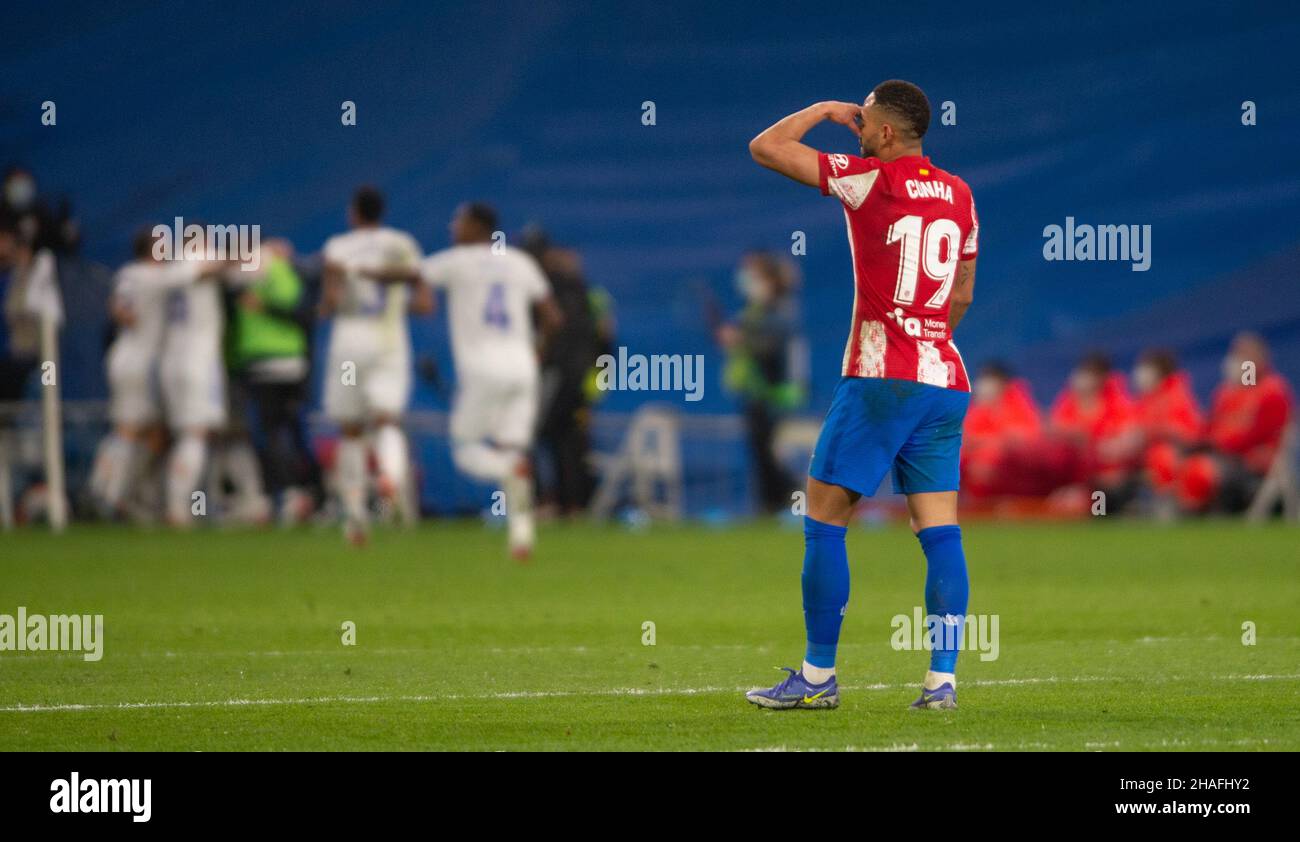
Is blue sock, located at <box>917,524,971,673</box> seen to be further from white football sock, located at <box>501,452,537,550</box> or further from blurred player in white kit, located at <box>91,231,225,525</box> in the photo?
blurred player in white kit, located at <box>91,231,225,525</box>

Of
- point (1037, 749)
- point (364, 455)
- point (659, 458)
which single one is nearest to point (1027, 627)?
point (1037, 749)

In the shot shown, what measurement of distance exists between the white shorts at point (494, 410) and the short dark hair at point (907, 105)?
9.08 meters

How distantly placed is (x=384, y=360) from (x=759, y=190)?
22.9ft

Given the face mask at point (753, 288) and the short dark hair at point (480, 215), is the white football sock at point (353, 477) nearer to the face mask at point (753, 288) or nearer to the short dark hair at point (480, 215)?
the short dark hair at point (480, 215)

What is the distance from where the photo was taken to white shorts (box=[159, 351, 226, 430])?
63.2 feet

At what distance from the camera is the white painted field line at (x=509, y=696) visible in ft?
23.1

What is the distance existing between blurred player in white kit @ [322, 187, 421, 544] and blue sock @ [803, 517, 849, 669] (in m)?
9.34

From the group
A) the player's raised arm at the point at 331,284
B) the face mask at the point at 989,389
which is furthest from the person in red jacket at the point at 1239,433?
the player's raised arm at the point at 331,284

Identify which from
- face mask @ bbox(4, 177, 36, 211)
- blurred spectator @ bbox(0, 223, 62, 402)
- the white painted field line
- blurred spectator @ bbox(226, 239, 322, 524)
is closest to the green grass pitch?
the white painted field line

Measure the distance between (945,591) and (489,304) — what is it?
30.7 ft

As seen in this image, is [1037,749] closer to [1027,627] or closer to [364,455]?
[1027,627]

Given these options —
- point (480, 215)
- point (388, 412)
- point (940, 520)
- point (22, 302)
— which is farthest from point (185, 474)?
point (940, 520)

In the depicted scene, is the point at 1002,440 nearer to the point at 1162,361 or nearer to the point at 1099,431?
the point at 1099,431

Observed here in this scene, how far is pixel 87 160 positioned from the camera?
21.4 metres
